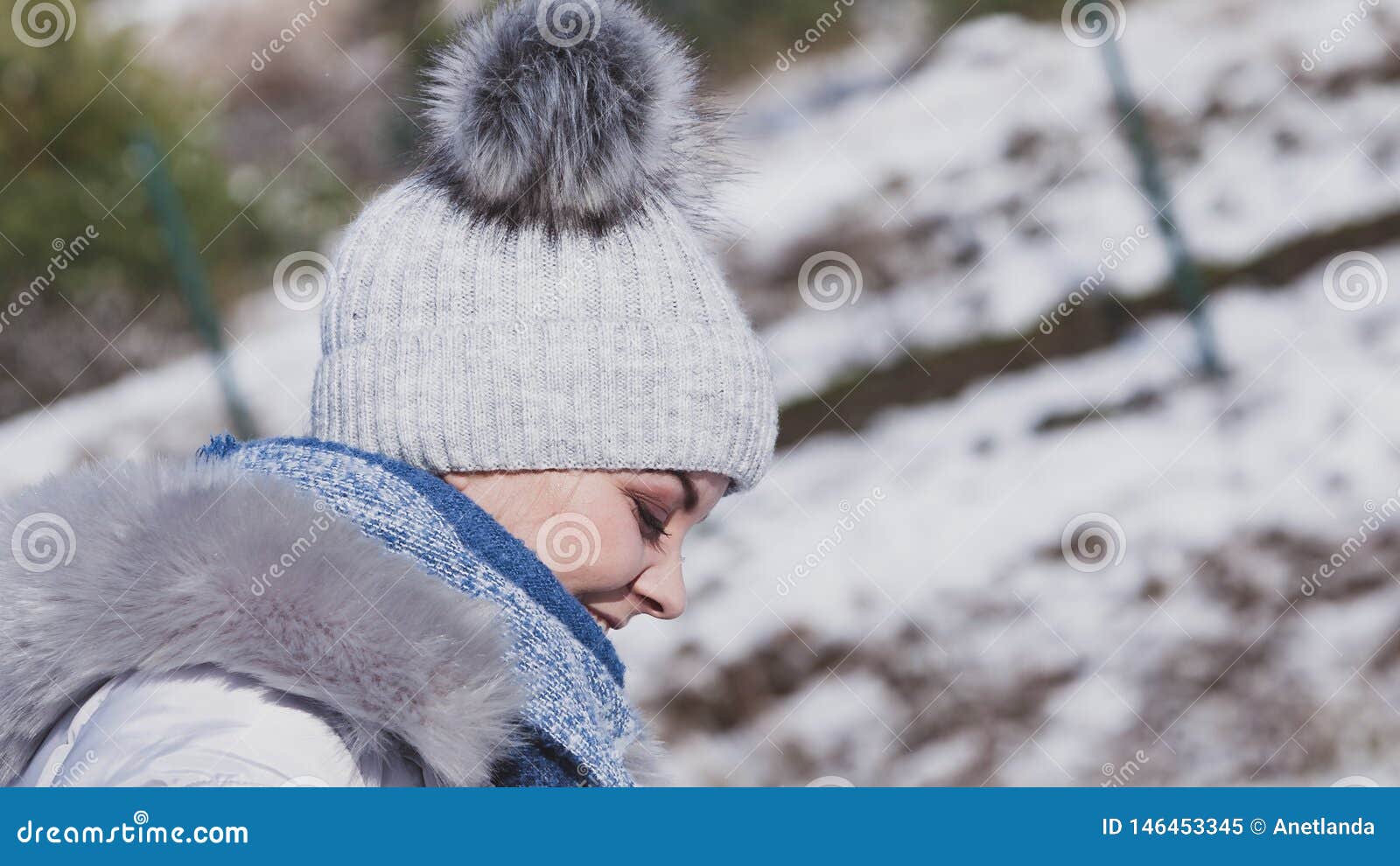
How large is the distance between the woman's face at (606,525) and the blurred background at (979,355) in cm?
94

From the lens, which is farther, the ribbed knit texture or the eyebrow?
the eyebrow

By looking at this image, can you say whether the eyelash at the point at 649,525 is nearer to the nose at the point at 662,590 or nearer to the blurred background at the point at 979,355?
the nose at the point at 662,590

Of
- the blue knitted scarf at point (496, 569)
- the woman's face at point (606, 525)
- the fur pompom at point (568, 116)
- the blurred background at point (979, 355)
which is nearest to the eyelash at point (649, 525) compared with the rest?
the woman's face at point (606, 525)

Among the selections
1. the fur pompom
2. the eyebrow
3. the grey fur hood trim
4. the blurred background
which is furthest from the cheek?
the blurred background

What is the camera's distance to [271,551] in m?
1.24

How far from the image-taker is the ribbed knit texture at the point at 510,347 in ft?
5.15

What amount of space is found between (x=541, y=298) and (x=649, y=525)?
0.32 meters

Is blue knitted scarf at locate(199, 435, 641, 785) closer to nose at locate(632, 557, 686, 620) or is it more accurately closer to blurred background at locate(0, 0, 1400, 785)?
nose at locate(632, 557, 686, 620)

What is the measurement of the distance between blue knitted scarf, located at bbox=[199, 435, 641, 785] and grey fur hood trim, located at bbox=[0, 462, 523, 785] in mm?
52

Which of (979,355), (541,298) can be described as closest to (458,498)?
(541,298)

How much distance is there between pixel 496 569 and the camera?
1398mm

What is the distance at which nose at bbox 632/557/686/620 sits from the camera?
165 centimetres

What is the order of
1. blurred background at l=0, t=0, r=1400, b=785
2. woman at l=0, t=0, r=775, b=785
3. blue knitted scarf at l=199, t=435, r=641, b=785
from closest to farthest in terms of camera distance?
woman at l=0, t=0, r=775, b=785
blue knitted scarf at l=199, t=435, r=641, b=785
blurred background at l=0, t=0, r=1400, b=785

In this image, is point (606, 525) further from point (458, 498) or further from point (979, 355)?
point (979, 355)
